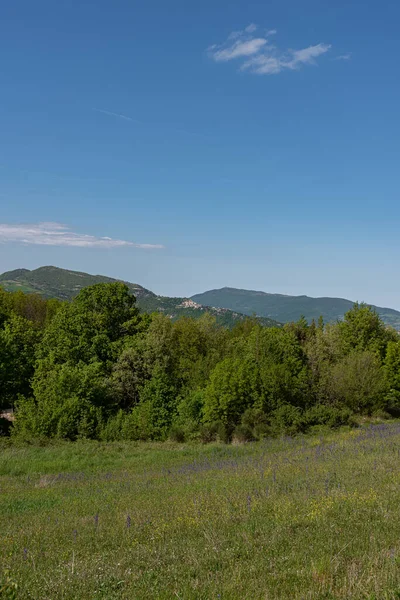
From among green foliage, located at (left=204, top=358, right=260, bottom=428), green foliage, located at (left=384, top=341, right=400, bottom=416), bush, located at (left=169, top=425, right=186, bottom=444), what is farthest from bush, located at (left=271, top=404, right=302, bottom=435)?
green foliage, located at (left=384, top=341, right=400, bottom=416)

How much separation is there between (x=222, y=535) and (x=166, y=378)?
116 feet

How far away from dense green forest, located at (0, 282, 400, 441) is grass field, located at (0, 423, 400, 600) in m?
19.7

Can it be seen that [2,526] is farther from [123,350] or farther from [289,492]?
[123,350]

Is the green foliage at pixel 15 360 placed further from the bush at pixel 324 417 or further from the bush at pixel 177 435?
the bush at pixel 324 417

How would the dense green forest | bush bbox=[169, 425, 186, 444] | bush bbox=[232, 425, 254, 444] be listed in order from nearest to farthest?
bush bbox=[232, 425, 254, 444] < bush bbox=[169, 425, 186, 444] < the dense green forest

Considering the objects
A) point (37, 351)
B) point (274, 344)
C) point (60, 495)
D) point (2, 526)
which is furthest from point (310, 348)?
point (2, 526)

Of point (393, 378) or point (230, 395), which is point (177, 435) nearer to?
point (230, 395)

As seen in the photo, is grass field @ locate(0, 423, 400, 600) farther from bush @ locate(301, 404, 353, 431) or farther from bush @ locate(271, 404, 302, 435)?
bush @ locate(301, 404, 353, 431)

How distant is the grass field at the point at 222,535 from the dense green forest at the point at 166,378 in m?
19.7

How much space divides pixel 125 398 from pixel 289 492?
35431 millimetres

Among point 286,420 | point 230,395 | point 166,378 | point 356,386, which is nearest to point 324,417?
point 286,420

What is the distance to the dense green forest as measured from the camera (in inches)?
1409

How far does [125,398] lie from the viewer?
145 ft

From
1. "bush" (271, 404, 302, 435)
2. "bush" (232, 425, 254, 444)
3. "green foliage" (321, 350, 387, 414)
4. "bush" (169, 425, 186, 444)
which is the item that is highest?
"green foliage" (321, 350, 387, 414)
